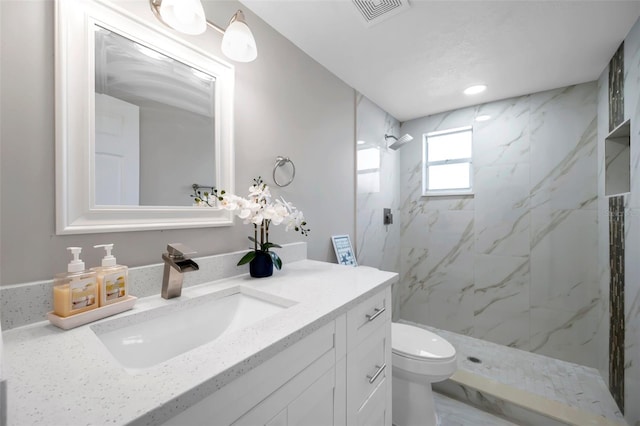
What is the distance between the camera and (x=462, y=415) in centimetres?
169

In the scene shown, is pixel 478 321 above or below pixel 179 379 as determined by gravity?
below

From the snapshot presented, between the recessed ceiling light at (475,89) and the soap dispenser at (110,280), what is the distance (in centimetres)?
248

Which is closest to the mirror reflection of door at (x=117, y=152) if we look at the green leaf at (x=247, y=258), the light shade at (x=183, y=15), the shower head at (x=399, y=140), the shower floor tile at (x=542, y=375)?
the light shade at (x=183, y=15)

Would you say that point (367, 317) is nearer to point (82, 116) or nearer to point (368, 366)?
point (368, 366)

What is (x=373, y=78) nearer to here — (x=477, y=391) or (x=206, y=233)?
(x=206, y=233)

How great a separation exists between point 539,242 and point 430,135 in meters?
1.34

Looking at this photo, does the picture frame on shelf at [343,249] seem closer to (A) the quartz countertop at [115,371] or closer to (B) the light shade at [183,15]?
(A) the quartz countertop at [115,371]

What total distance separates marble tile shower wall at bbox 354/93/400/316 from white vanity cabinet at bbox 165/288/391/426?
110cm

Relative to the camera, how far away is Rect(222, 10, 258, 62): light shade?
1057 millimetres

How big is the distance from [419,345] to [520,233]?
1434 mm

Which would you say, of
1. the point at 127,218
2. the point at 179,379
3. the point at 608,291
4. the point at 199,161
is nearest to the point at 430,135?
the point at 608,291

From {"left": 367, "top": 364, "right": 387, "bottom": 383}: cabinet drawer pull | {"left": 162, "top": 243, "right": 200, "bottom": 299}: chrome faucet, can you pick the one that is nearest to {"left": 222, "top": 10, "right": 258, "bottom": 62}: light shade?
{"left": 162, "top": 243, "right": 200, "bottom": 299}: chrome faucet

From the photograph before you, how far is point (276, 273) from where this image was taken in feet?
4.15

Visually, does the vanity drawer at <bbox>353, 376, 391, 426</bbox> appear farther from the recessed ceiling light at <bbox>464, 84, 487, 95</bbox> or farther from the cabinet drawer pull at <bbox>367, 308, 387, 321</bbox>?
the recessed ceiling light at <bbox>464, 84, 487, 95</bbox>
